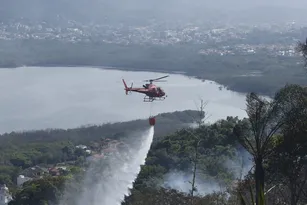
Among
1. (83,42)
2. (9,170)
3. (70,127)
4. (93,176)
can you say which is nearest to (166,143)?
(93,176)

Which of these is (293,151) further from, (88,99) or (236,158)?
(88,99)

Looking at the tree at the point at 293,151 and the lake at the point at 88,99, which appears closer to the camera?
the tree at the point at 293,151

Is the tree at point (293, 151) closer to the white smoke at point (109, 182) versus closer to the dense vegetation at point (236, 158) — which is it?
the dense vegetation at point (236, 158)

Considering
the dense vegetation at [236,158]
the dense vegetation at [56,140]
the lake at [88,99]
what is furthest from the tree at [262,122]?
the lake at [88,99]

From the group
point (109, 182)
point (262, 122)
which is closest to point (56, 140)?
point (109, 182)

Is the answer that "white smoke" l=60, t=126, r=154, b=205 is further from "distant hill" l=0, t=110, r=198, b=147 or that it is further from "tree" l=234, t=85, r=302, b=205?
"distant hill" l=0, t=110, r=198, b=147

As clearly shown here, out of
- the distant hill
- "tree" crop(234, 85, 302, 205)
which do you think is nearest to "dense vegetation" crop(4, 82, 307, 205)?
"tree" crop(234, 85, 302, 205)
